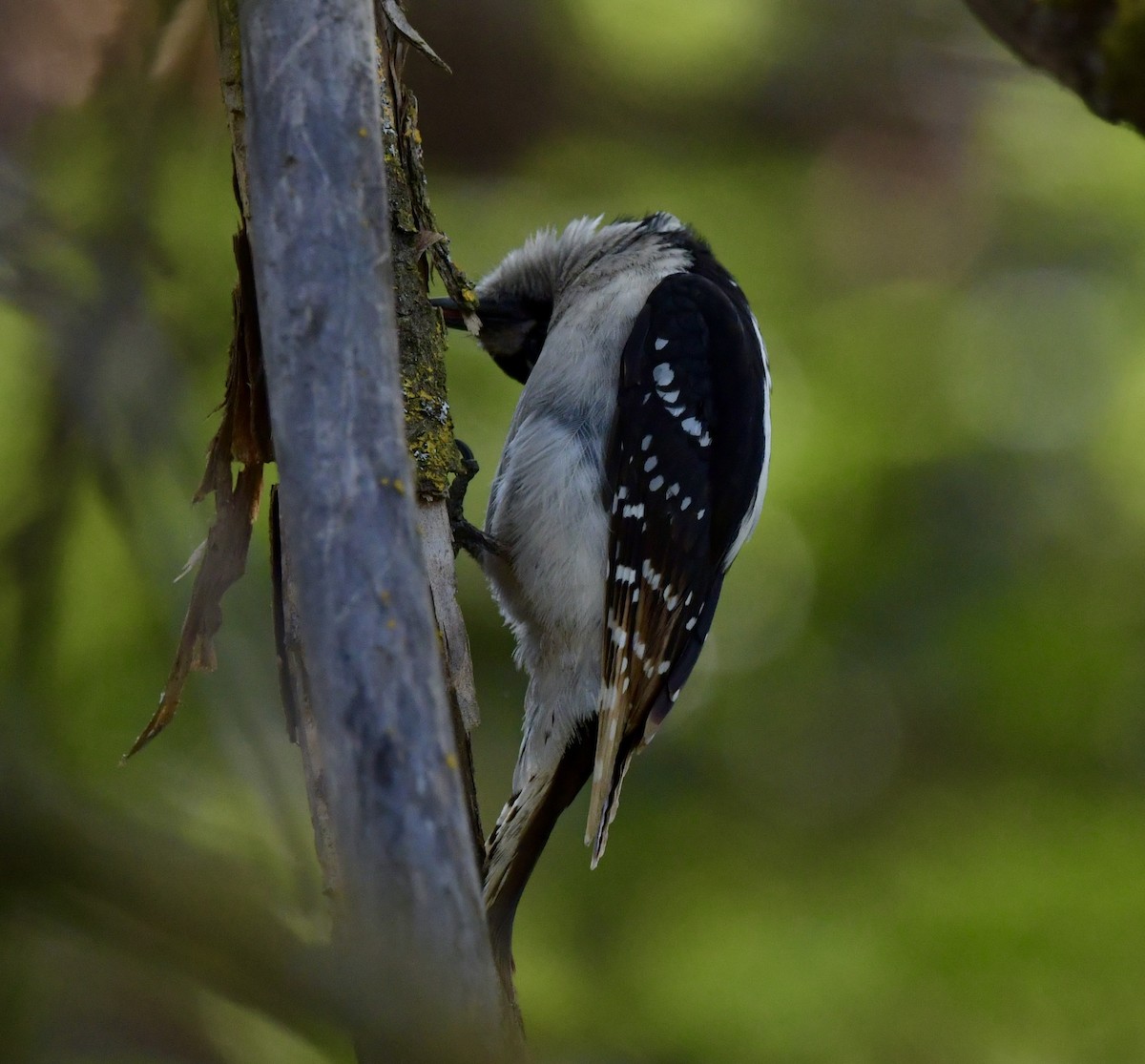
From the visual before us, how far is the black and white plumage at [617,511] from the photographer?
123 inches

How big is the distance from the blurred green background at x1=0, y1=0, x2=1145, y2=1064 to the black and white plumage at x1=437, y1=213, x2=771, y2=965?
0.68 m

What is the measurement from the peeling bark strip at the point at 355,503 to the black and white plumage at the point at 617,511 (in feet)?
4.71

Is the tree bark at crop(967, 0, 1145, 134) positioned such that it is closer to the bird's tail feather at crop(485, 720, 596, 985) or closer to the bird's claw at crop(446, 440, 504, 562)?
the bird's claw at crop(446, 440, 504, 562)

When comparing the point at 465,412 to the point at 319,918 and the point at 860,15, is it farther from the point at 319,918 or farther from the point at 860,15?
the point at 319,918

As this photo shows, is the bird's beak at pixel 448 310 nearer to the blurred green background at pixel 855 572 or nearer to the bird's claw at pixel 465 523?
the bird's claw at pixel 465 523

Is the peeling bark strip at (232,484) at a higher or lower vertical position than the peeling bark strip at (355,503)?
lower

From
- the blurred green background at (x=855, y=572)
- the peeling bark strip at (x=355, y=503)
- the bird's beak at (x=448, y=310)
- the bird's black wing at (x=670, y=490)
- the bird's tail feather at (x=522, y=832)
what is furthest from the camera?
the blurred green background at (x=855, y=572)

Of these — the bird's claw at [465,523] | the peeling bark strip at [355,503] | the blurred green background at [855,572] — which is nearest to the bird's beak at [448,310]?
the bird's claw at [465,523]

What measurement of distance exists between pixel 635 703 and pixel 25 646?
1.94 m

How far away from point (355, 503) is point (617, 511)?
1647 mm

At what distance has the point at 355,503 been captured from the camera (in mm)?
1544

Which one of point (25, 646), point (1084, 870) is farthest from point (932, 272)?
point (25, 646)

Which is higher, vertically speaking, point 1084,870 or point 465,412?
point 465,412

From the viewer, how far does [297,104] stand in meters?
1.78
